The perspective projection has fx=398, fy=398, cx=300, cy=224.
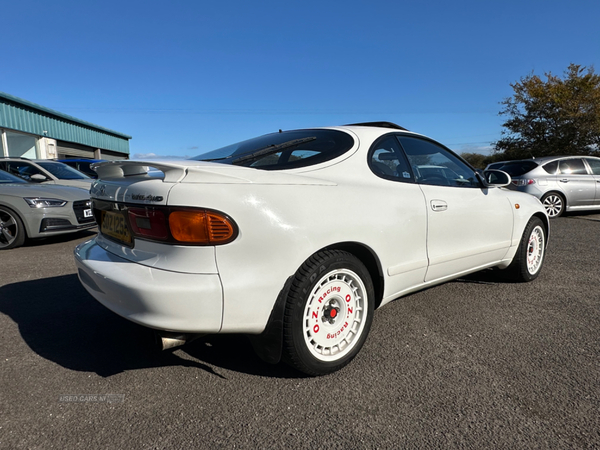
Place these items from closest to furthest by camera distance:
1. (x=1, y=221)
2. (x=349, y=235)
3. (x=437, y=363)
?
(x=349, y=235) < (x=437, y=363) < (x=1, y=221)

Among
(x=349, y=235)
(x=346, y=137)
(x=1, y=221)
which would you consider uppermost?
(x=346, y=137)

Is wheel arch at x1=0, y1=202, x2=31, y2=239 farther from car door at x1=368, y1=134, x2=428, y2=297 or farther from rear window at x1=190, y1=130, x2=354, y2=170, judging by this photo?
Answer: car door at x1=368, y1=134, x2=428, y2=297

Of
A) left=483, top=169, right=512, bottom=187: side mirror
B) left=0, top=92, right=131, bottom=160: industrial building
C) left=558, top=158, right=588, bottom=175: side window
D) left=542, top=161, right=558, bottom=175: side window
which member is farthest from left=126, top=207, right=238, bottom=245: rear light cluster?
left=0, top=92, right=131, bottom=160: industrial building

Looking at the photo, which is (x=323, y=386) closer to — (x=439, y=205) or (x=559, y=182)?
(x=439, y=205)

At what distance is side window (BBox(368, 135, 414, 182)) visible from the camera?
2.60 m

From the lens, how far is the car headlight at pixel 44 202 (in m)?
5.72

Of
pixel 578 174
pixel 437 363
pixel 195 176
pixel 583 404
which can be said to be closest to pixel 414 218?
pixel 437 363

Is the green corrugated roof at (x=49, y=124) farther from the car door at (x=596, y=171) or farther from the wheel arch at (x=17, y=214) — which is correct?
the car door at (x=596, y=171)

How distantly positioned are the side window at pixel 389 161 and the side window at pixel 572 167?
8500 millimetres

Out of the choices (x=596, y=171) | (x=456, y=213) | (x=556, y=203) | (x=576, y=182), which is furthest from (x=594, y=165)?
(x=456, y=213)

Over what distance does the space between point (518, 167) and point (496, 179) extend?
7070 mm

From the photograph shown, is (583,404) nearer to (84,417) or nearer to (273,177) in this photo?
(273,177)

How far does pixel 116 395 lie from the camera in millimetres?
2066

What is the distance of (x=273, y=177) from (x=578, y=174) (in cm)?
1019
